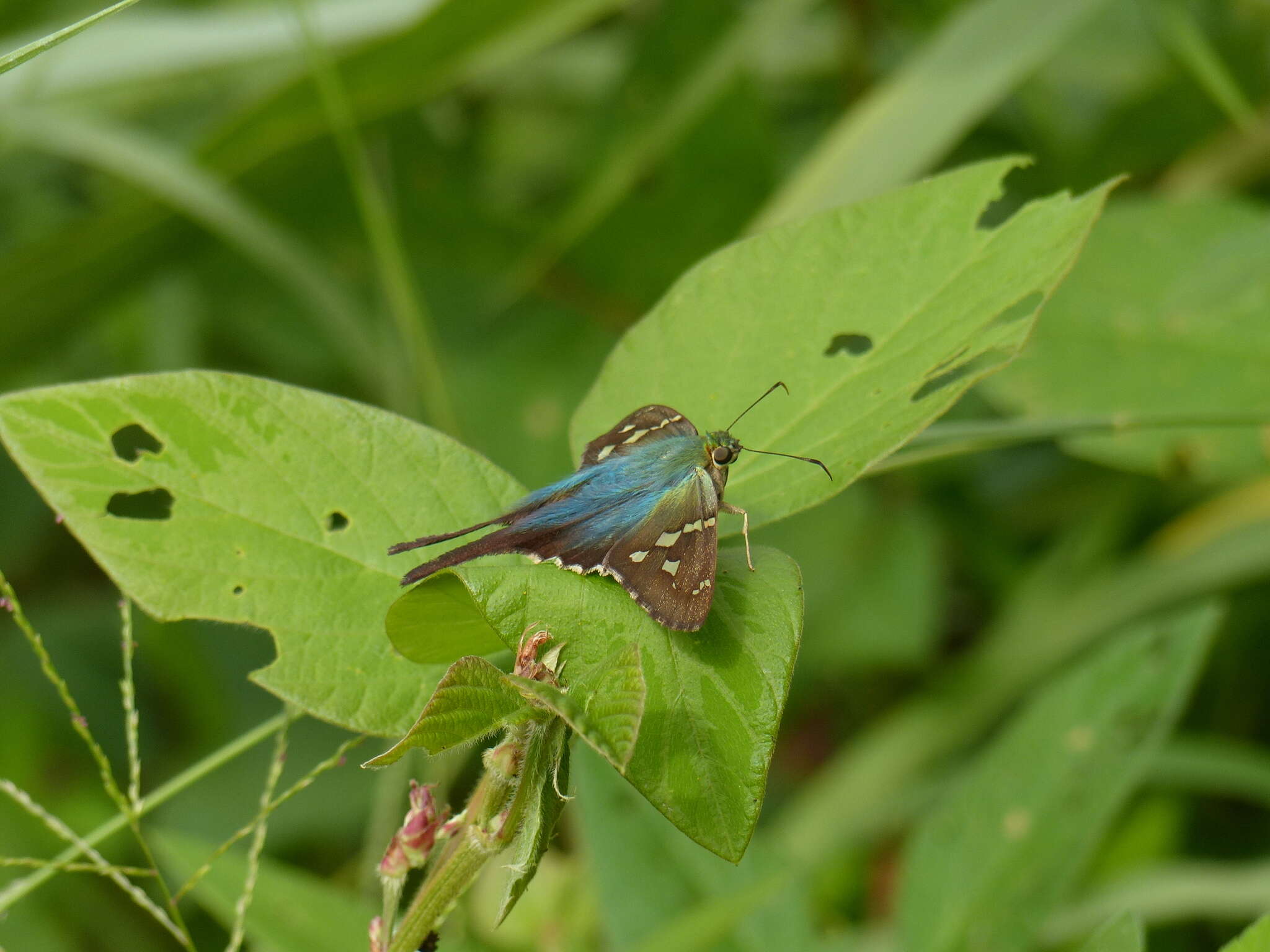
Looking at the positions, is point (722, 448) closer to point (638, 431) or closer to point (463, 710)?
point (638, 431)

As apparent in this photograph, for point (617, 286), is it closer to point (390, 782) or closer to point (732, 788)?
point (390, 782)

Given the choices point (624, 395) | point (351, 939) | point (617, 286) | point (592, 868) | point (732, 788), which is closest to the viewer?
point (732, 788)

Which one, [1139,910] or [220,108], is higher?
[220,108]

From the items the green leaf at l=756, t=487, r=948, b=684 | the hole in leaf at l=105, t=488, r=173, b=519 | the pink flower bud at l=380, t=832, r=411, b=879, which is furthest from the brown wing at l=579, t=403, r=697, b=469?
the hole in leaf at l=105, t=488, r=173, b=519

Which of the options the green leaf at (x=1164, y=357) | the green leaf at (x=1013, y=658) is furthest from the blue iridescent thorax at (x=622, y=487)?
the green leaf at (x=1013, y=658)

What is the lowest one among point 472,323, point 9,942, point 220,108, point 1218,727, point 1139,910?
point 1218,727

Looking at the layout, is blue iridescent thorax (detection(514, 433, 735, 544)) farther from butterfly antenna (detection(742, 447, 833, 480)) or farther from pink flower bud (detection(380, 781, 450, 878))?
pink flower bud (detection(380, 781, 450, 878))

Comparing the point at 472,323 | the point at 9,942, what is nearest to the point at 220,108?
the point at 472,323

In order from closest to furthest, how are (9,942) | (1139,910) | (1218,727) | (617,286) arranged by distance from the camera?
(1139,910), (9,942), (1218,727), (617,286)

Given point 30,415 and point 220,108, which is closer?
point 30,415
